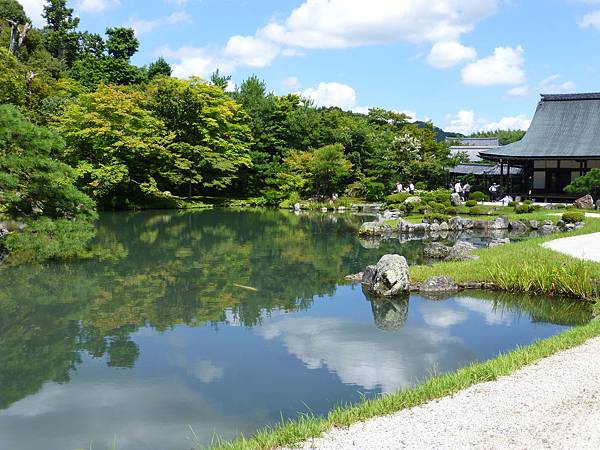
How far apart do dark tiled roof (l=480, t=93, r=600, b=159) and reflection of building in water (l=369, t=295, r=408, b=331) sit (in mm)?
18642

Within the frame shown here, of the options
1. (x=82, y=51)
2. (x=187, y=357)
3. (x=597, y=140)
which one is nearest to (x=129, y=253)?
(x=187, y=357)

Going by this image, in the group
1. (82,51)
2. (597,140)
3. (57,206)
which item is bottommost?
(57,206)

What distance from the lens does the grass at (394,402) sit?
3.88 m

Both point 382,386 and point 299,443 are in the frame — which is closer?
point 299,443

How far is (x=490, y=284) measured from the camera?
33.0 feet

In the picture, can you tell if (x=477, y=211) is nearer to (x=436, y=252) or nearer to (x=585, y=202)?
(x=585, y=202)

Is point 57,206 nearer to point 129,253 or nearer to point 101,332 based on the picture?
point 129,253

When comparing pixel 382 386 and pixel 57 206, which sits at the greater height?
pixel 57 206

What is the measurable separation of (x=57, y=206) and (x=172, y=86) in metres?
18.9

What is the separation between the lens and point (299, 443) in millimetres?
3764

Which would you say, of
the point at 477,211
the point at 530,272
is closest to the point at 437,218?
the point at 477,211

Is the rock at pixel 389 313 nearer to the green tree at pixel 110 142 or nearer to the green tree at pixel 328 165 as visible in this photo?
the green tree at pixel 110 142

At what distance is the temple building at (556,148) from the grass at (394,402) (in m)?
21.2

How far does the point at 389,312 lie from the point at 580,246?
559cm
